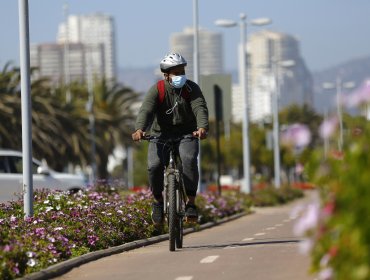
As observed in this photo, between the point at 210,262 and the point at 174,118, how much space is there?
95.7 inches

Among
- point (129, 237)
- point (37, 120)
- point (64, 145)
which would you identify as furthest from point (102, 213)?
point (64, 145)

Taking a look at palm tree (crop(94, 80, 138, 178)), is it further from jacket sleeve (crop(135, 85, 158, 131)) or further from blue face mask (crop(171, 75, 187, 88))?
blue face mask (crop(171, 75, 187, 88))

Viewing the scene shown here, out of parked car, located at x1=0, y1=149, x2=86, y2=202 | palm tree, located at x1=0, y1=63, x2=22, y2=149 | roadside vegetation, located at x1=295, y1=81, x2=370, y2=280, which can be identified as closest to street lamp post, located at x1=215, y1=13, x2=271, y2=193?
palm tree, located at x1=0, y1=63, x2=22, y2=149

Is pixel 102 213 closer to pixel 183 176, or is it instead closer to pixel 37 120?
pixel 183 176

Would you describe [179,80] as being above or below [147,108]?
above

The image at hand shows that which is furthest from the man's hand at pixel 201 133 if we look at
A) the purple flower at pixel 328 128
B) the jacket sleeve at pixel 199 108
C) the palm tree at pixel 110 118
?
the palm tree at pixel 110 118

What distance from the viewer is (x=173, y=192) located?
1285 cm

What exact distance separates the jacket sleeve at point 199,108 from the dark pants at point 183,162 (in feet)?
0.72

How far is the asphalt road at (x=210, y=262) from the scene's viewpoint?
10.0 m

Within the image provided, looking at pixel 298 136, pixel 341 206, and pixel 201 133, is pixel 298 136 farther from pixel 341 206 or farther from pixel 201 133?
pixel 201 133

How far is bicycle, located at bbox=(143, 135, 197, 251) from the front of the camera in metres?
12.8

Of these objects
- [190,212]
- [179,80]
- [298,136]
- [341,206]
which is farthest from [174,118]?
→ [341,206]

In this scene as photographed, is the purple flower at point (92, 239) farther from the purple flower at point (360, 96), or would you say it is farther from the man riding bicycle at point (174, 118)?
the purple flower at point (360, 96)

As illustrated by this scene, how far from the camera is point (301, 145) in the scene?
20.0ft
